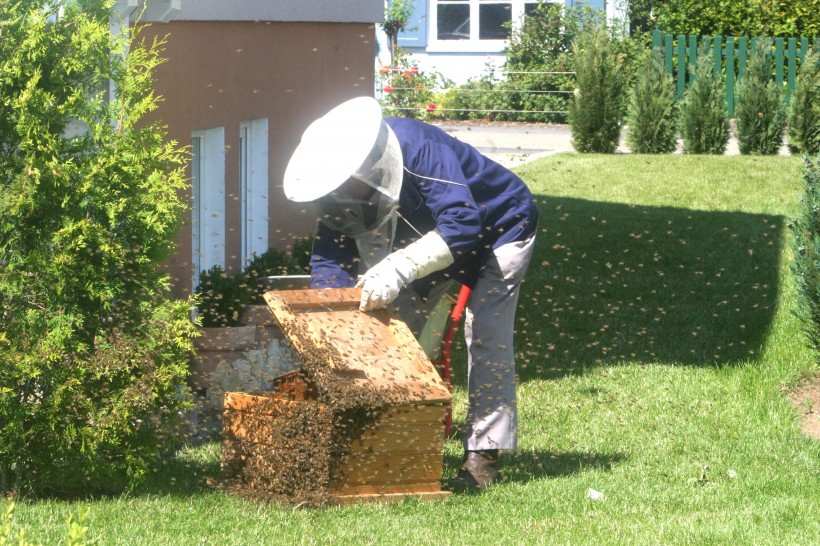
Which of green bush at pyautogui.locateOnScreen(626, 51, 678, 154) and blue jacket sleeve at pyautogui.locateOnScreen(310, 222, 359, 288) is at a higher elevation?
green bush at pyautogui.locateOnScreen(626, 51, 678, 154)

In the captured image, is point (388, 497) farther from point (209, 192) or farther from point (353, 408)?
point (209, 192)

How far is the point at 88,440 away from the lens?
15.2 feet

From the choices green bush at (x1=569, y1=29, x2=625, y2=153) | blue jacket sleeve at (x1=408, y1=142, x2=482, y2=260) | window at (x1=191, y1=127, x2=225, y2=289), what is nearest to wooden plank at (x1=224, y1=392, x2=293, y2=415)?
blue jacket sleeve at (x1=408, y1=142, x2=482, y2=260)

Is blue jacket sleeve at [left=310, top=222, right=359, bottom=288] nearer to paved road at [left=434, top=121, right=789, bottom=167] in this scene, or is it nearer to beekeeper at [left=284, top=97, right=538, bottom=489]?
beekeeper at [left=284, top=97, right=538, bottom=489]

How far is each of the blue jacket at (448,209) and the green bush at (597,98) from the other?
11640 mm

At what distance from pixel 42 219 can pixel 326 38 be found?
19.8 ft

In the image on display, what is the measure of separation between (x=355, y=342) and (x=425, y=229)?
0.74 metres

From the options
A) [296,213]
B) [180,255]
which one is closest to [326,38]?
[296,213]

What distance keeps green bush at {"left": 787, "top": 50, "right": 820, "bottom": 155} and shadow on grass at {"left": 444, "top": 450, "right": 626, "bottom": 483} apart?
448 inches

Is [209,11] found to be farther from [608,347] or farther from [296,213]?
[608,347]

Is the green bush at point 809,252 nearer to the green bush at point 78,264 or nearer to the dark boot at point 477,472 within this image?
the dark boot at point 477,472

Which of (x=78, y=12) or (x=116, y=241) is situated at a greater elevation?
(x=78, y=12)

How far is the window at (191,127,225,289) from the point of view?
803 cm

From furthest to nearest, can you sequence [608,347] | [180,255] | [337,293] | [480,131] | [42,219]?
[480,131] → [608,347] → [180,255] → [337,293] → [42,219]
